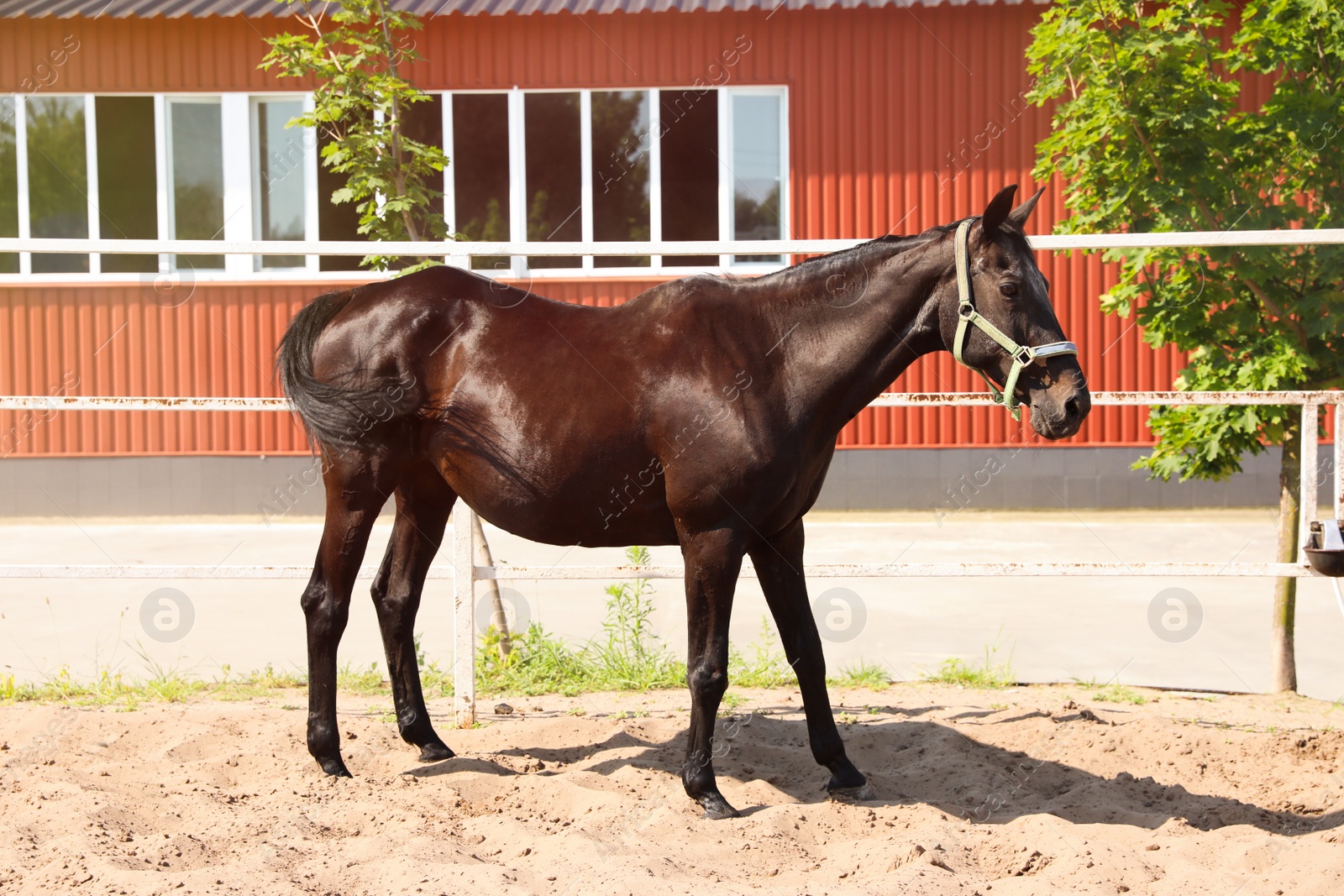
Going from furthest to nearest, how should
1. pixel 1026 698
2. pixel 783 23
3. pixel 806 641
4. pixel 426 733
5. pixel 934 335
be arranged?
pixel 783 23 < pixel 1026 698 < pixel 426 733 < pixel 806 641 < pixel 934 335

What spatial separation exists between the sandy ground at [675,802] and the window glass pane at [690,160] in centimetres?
636

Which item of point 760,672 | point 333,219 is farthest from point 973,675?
point 333,219

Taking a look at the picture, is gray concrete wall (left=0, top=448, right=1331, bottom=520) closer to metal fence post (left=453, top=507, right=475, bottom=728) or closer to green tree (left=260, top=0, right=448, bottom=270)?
green tree (left=260, top=0, right=448, bottom=270)

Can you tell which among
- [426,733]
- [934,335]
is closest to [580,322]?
[934,335]

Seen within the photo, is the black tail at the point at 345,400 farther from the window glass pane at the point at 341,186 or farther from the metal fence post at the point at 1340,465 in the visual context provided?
the window glass pane at the point at 341,186

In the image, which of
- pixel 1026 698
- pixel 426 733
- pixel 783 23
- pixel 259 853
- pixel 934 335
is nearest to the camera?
pixel 259 853

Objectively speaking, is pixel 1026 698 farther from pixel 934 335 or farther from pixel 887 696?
pixel 934 335

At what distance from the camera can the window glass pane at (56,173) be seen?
10125 mm

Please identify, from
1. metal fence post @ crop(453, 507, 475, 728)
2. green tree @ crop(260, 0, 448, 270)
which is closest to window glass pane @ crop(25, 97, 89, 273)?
green tree @ crop(260, 0, 448, 270)

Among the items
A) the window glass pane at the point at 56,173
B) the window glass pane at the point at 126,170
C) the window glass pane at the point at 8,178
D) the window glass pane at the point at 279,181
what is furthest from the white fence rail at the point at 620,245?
the window glass pane at the point at 8,178

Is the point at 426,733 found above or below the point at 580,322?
below

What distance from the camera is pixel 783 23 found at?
32.6 feet

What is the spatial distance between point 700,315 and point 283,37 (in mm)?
2879

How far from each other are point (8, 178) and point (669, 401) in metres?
9.59
